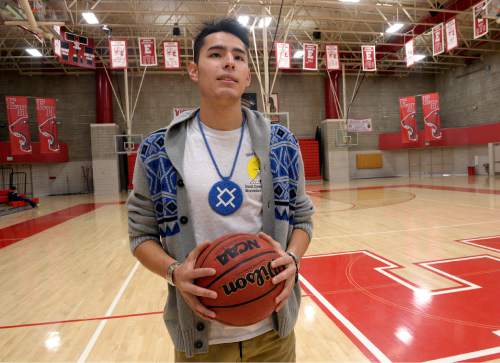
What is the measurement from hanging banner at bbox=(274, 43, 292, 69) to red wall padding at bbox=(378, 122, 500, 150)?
10587 millimetres

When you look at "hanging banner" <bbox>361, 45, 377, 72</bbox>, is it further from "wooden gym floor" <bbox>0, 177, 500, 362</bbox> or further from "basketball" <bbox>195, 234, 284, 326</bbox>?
"basketball" <bbox>195, 234, 284, 326</bbox>

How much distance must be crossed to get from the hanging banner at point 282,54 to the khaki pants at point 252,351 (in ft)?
36.2

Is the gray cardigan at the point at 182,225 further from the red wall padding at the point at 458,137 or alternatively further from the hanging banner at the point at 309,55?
the red wall padding at the point at 458,137

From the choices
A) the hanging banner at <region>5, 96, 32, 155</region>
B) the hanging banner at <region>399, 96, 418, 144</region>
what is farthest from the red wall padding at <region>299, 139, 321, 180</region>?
the hanging banner at <region>5, 96, 32, 155</region>

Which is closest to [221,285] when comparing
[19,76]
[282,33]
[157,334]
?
[157,334]

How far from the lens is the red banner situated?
15.1 meters

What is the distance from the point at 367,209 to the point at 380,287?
18.3 feet

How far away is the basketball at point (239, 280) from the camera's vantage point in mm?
1054

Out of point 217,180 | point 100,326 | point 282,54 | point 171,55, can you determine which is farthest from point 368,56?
point 217,180

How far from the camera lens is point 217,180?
1.15 m

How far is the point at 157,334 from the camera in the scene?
265 cm

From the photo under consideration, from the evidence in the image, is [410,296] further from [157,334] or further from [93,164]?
[93,164]

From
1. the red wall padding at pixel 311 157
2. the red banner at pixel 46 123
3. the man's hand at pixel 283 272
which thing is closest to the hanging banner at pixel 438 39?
the red wall padding at pixel 311 157

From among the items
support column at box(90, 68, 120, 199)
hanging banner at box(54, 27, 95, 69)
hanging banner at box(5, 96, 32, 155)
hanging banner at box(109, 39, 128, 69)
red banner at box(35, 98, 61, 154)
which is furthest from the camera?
support column at box(90, 68, 120, 199)
